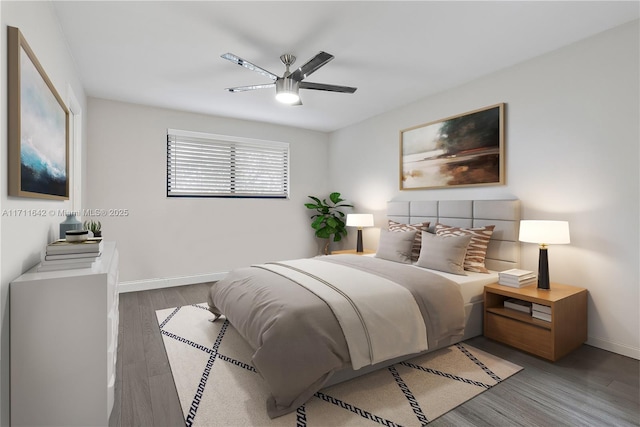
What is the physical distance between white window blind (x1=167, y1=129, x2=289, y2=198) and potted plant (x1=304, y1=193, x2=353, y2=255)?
0.62 m

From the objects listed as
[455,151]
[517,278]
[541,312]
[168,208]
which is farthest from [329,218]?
[541,312]

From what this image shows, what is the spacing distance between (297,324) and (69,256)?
1334 mm

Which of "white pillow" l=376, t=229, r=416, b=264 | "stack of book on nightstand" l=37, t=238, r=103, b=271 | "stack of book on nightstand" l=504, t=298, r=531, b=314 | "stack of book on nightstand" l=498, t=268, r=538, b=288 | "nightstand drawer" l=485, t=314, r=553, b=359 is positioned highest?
"stack of book on nightstand" l=37, t=238, r=103, b=271

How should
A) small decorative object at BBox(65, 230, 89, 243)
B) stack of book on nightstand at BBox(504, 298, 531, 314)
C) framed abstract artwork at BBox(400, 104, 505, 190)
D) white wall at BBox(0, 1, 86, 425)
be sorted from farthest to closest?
framed abstract artwork at BBox(400, 104, 505, 190) < stack of book on nightstand at BBox(504, 298, 531, 314) < small decorative object at BBox(65, 230, 89, 243) < white wall at BBox(0, 1, 86, 425)

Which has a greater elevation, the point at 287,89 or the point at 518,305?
the point at 287,89

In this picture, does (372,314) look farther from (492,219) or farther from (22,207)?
(22,207)

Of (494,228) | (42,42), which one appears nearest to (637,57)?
(494,228)

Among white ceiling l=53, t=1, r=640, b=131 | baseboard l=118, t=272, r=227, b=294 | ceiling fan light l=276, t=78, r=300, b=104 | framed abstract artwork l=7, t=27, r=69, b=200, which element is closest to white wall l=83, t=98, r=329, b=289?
baseboard l=118, t=272, r=227, b=294

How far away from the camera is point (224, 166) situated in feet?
16.2

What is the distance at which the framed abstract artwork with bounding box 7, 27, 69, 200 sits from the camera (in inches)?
56.8

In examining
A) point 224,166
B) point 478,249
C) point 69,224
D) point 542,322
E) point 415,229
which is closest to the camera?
point 69,224

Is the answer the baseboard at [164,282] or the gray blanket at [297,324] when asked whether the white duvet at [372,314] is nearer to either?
the gray blanket at [297,324]

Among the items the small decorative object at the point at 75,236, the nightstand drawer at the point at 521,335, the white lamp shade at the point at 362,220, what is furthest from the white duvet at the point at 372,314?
the white lamp shade at the point at 362,220

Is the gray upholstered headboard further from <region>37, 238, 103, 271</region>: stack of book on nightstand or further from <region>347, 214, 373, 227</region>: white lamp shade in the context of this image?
<region>37, 238, 103, 271</region>: stack of book on nightstand
